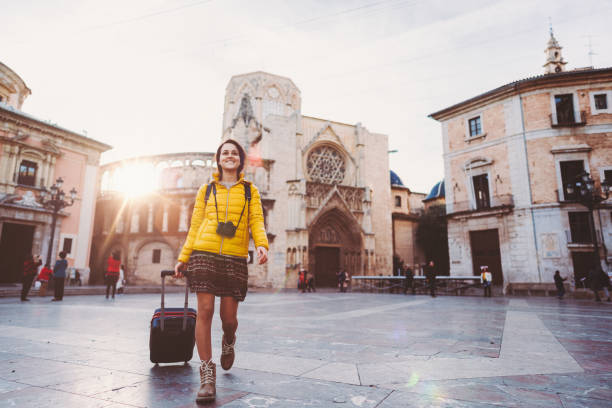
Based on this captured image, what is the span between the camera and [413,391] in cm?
236

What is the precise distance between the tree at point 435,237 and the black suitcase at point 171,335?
33.0m

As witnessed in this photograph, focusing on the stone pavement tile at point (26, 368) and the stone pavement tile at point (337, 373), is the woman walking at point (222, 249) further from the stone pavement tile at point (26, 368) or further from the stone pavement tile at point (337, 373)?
the stone pavement tile at point (26, 368)

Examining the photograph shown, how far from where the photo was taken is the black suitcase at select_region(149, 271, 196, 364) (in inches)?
116

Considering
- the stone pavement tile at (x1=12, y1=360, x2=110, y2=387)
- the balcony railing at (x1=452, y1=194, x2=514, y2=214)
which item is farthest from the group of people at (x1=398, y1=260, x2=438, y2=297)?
the stone pavement tile at (x1=12, y1=360, x2=110, y2=387)

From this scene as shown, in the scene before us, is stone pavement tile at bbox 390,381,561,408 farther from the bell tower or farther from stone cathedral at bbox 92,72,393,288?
the bell tower

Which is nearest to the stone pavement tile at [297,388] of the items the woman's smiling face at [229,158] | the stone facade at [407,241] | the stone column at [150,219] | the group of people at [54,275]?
the woman's smiling face at [229,158]

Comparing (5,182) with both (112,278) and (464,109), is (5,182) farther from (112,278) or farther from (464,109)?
(464,109)

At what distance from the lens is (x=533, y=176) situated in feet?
61.9

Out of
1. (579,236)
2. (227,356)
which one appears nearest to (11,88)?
(227,356)

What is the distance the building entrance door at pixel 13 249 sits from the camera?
64.0ft

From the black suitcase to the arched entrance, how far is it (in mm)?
22406

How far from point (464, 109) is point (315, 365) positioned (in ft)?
74.8

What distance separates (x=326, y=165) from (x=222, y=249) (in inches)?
1020

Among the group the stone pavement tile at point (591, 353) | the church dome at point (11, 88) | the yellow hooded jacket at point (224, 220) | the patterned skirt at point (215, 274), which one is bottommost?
the stone pavement tile at point (591, 353)
